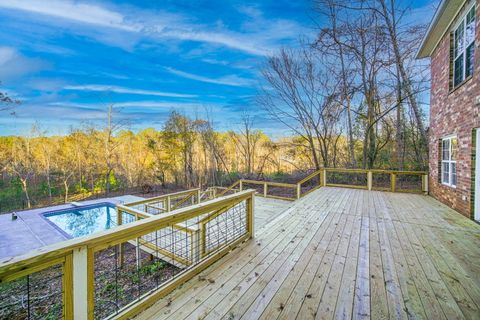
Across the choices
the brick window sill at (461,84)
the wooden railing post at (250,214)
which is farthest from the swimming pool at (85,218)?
the brick window sill at (461,84)

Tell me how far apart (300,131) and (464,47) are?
22.7 ft

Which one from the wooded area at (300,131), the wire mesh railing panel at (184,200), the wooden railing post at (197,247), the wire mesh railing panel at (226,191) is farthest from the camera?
the wire mesh railing panel at (226,191)

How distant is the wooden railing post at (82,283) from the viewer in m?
1.19

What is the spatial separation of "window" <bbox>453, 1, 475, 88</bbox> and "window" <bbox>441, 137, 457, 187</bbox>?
1330mm

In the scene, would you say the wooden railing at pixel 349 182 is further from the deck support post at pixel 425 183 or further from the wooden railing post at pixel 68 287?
the wooden railing post at pixel 68 287

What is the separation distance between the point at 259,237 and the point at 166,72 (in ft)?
38.8

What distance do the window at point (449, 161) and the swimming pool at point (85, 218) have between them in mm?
11282

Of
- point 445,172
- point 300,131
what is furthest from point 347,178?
point 445,172

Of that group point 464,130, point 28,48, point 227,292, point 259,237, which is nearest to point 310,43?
point 464,130

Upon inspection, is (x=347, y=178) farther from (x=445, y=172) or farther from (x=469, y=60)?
(x=469, y=60)

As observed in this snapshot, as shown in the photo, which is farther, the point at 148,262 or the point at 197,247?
the point at 148,262

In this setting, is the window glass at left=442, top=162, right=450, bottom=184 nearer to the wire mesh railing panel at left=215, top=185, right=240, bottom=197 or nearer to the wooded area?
the wooded area

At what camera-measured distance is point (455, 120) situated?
4.45 metres

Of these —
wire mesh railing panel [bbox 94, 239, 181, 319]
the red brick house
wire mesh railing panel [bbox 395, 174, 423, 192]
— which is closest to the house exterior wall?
the red brick house
